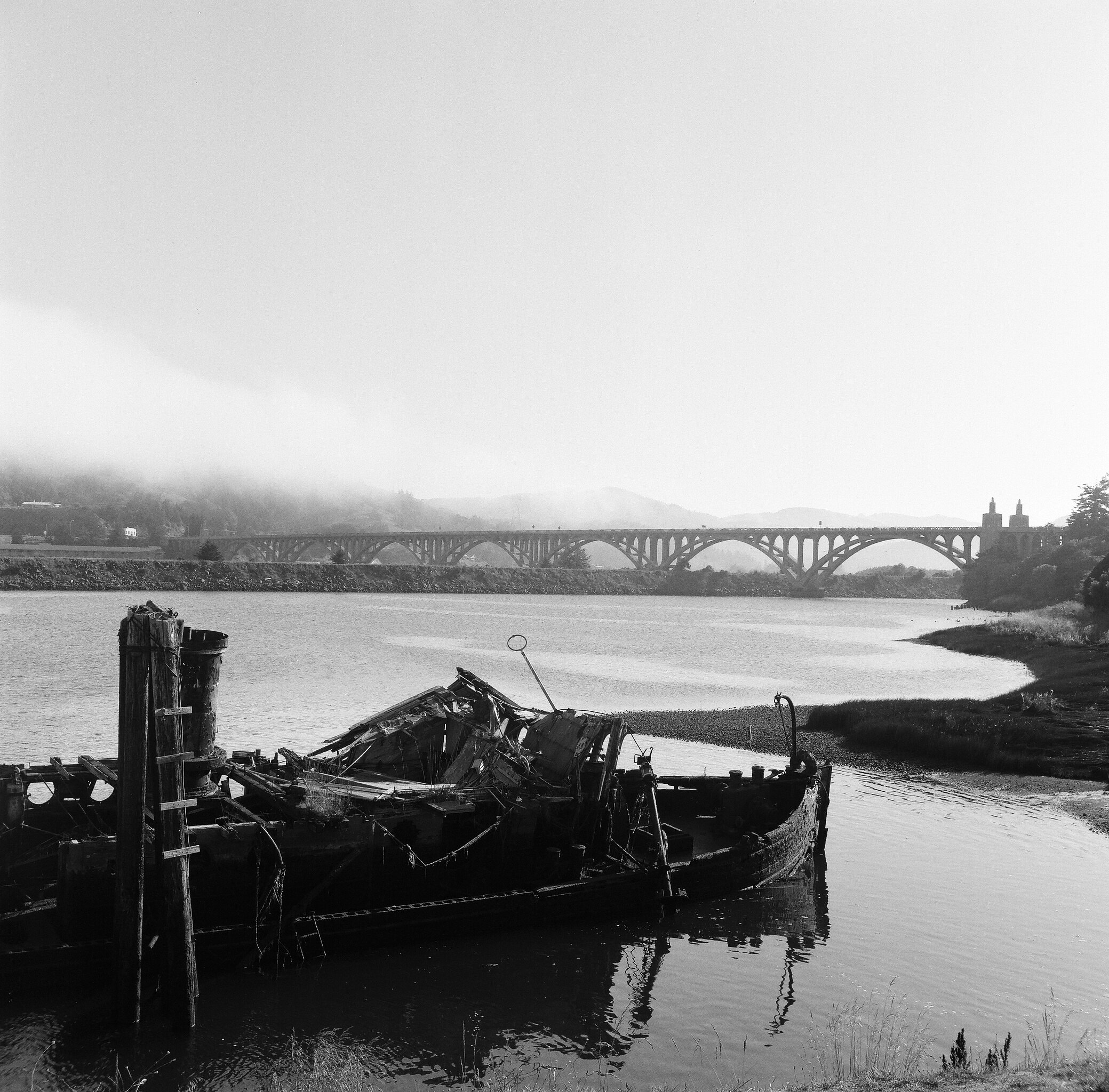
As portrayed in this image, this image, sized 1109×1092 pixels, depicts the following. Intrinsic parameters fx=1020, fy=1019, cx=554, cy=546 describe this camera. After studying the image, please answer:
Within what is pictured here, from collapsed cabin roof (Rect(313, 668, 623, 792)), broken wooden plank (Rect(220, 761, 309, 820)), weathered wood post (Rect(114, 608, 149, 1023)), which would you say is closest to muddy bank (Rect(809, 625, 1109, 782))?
collapsed cabin roof (Rect(313, 668, 623, 792))

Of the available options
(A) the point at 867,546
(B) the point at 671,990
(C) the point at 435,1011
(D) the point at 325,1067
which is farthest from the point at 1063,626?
(A) the point at 867,546

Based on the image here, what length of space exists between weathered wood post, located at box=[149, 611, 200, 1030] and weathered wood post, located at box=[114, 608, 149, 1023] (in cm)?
14

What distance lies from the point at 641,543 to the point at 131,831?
588 feet

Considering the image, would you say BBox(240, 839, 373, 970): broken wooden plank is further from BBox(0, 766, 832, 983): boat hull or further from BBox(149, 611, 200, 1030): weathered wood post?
BBox(149, 611, 200, 1030): weathered wood post

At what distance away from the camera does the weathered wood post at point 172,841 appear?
10352 mm

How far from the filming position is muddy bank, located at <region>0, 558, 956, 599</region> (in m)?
122

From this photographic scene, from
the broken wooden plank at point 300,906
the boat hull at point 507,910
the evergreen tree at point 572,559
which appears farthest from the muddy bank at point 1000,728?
the evergreen tree at point 572,559

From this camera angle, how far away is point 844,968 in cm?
1331

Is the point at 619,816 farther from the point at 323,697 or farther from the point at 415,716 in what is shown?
the point at 323,697

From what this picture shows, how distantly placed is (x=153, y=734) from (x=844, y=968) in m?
9.14

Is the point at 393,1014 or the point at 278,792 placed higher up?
the point at 278,792

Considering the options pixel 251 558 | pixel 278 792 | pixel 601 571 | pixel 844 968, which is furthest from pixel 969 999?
pixel 251 558

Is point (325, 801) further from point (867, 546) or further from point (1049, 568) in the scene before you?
point (867, 546)

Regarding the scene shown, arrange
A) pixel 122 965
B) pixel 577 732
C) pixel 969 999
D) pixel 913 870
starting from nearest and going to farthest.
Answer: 1. pixel 122 965
2. pixel 969 999
3. pixel 577 732
4. pixel 913 870
